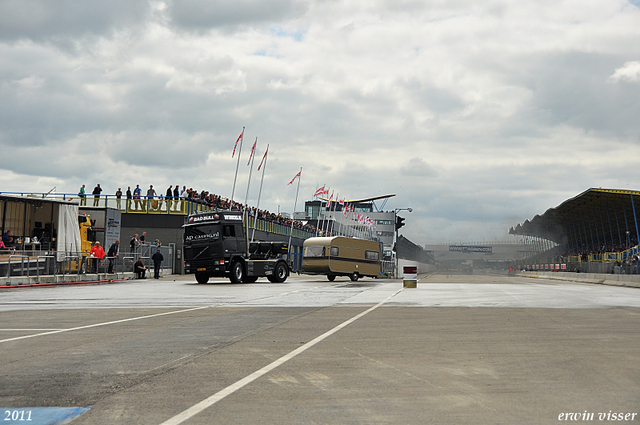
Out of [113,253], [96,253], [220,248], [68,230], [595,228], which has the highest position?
[595,228]

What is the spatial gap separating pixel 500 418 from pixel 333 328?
6.81 m

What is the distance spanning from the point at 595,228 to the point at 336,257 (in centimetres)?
6883

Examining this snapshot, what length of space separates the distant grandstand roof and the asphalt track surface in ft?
170

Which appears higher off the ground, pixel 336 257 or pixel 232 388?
pixel 336 257

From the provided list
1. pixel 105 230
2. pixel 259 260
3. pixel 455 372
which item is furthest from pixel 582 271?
pixel 455 372

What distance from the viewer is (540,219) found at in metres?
103

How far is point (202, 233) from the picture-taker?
32.9m

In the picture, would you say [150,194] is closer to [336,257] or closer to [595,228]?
[336,257]

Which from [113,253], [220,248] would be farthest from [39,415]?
[113,253]

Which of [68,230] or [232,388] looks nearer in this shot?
[232,388]

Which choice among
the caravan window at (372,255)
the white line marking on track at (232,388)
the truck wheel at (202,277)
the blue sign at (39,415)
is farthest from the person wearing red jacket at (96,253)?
the blue sign at (39,415)

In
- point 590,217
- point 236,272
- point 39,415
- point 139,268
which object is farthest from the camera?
point 590,217

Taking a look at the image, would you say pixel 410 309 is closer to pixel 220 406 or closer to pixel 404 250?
pixel 220 406

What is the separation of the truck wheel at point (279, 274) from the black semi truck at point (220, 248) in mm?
1364
